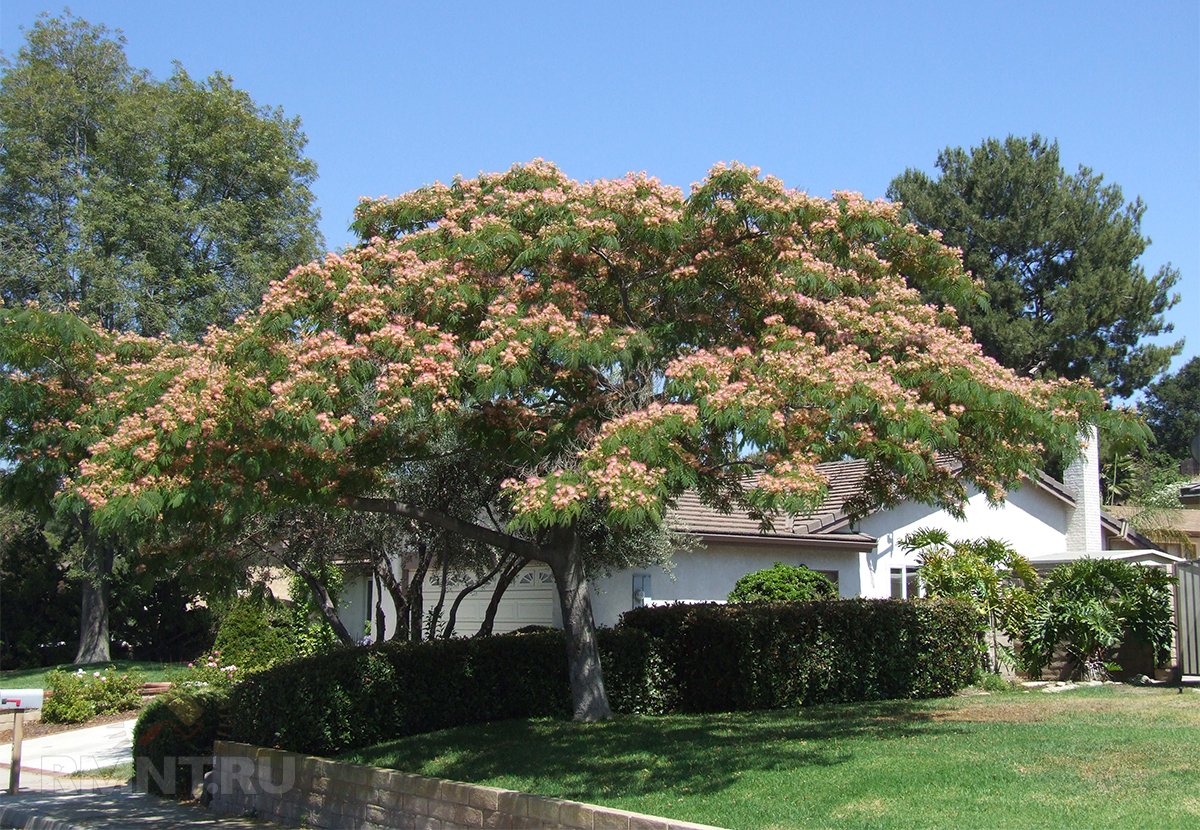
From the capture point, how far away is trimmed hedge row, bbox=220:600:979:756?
1257 centimetres

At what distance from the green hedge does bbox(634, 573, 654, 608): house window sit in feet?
11.5

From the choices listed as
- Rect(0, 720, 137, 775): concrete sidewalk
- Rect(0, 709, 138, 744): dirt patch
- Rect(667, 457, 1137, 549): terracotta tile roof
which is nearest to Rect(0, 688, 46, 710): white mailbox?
Rect(0, 720, 137, 775): concrete sidewalk

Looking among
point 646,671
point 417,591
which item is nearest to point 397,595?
point 417,591

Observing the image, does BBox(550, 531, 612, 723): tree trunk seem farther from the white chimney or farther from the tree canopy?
the tree canopy

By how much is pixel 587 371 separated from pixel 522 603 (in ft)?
35.6

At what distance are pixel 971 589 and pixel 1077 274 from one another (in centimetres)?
2382

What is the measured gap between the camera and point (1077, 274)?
38344mm

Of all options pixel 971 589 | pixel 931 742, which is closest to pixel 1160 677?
pixel 971 589

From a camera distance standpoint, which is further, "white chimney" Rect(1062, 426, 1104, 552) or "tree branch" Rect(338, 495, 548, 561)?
"white chimney" Rect(1062, 426, 1104, 552)

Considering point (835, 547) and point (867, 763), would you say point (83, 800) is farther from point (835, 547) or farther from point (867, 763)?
point (835, 547)

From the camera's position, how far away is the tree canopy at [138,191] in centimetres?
2812

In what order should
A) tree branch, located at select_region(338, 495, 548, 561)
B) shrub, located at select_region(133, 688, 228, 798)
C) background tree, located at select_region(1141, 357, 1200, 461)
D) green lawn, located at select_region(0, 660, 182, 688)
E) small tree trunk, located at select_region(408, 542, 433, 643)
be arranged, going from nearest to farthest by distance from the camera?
tree branch, located at select_region(338, 495, 548, 561) < shrub, located at select_region(133, 688, 228, 798) < small tree trunk, located at select_region(408, 542, 433, 643) < green lawn, located at select_region(0, 660, 182, 688) < background tree, located at select_region(1141, 357, 1200, 461)

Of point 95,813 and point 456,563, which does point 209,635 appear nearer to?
point 456,563

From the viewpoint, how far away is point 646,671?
14508mm
